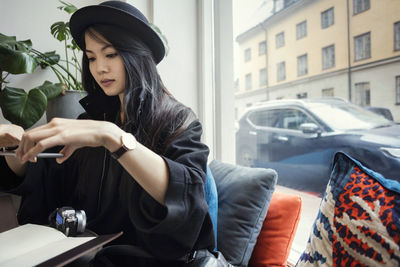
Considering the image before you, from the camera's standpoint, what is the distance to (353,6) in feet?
3.91

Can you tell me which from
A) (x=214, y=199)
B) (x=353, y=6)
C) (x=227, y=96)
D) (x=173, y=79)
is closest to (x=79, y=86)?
(x=173, y=79)

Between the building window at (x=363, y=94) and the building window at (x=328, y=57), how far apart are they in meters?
0.17

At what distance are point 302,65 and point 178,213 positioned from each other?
43.7 inches

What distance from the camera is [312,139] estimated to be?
144 cm

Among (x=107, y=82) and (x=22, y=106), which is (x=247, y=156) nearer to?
(x=107, y=82)

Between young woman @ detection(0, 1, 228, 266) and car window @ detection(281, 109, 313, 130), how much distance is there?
725mm

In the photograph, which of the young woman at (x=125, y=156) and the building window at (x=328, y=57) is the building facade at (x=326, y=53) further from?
the young woman at (x=125, y=156)

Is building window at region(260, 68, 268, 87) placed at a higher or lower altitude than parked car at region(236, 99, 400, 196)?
higher

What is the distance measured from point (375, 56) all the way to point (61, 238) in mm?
1232

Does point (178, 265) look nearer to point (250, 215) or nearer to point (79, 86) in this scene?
point (250, 215)

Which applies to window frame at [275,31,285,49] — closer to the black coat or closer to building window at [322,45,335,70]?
building window at [322,45,335,70]

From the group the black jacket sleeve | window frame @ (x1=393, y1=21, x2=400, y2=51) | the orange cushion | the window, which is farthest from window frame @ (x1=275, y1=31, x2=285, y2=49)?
the black jacket sleeve

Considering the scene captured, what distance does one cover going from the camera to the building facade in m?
1.08

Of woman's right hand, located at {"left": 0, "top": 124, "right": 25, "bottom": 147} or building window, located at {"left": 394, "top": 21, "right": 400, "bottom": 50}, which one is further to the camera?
building window, located at {"left": 394, "top": 21, "right": 400, "bottom": 50}
